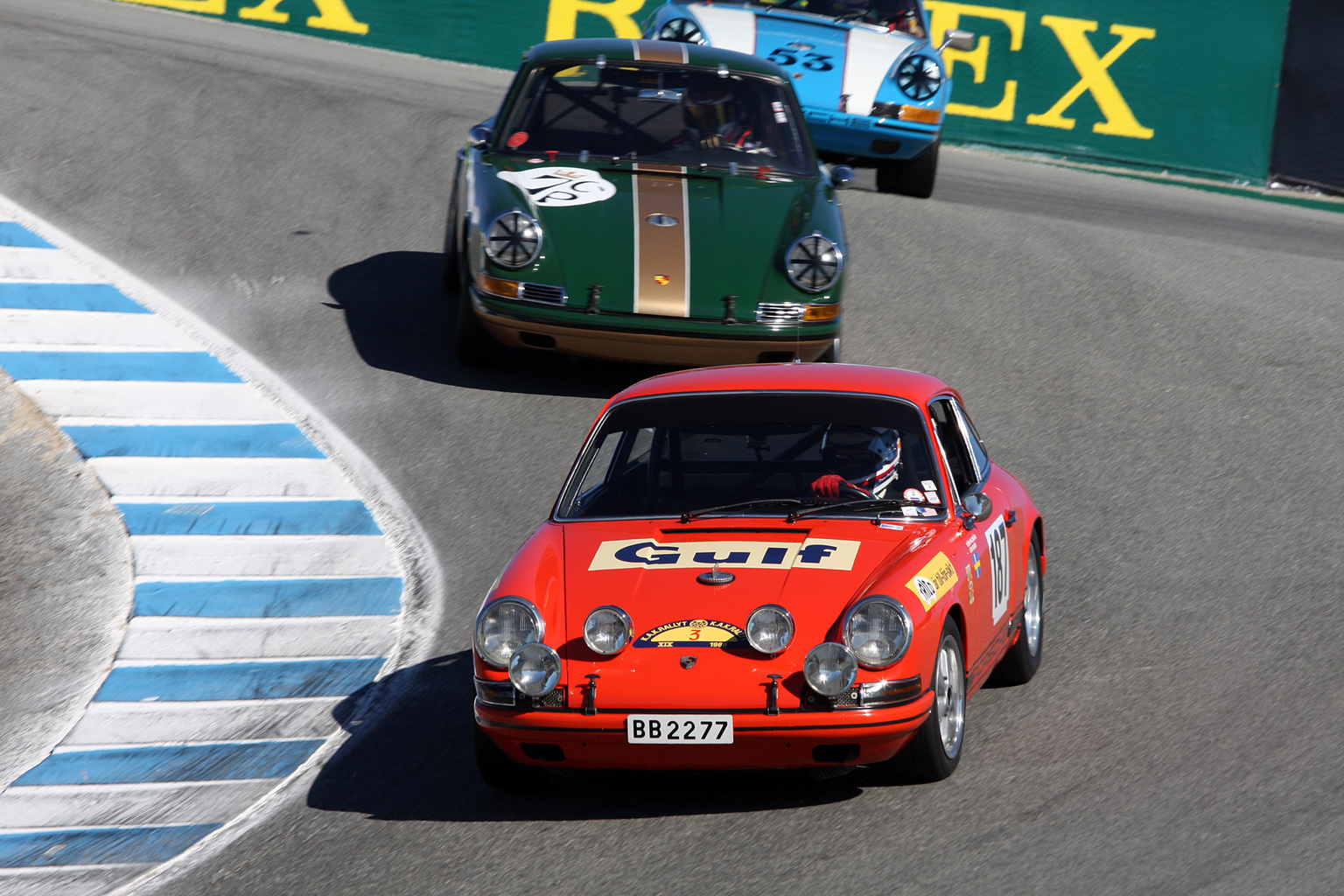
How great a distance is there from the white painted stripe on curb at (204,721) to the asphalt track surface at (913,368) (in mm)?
249

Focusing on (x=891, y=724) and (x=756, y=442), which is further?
(x=756, y=442)

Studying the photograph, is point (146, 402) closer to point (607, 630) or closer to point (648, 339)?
point (648, 339)

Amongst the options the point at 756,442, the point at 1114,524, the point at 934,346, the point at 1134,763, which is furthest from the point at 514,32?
the point at 1134,763

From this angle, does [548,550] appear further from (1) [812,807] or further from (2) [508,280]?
(2) [508,280]

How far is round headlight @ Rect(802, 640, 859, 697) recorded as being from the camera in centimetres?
454

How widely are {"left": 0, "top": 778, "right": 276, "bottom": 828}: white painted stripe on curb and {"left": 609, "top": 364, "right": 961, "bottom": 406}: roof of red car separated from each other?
1.88m

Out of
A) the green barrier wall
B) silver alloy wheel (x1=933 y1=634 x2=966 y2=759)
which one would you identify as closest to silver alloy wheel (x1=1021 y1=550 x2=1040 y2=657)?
silver alloy wheel (x1=933 y1=634 x2=966 y2=759)

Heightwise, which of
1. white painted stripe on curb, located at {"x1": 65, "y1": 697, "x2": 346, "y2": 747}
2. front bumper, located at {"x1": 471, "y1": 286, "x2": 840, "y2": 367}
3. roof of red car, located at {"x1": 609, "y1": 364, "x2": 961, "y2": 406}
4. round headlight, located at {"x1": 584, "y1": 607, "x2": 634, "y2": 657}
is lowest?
white painted stripe on curb, located at {"x1": 65, "y1": 697, "x2": 346, "y2": 747}

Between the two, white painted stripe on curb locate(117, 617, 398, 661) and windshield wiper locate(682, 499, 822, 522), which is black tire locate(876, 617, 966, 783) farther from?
white painted stripe on curb locate(117, 617, 398, 661)

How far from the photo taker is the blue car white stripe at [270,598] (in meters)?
6.91

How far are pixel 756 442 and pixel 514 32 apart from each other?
42.8ft

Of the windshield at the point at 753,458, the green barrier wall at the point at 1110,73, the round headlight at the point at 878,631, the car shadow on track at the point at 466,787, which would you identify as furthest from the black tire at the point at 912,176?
the round headlight at the point at 878,631

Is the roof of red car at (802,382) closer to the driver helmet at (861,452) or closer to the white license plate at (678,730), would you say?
the driver helmet at (861,452)

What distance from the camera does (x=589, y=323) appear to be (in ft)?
27.9
